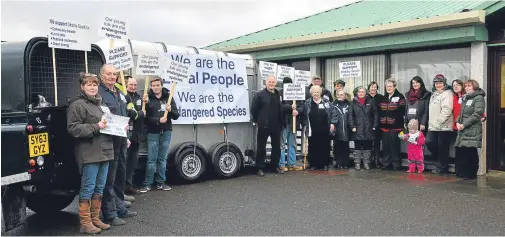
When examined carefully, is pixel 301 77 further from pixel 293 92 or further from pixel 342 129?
pixel 342 129

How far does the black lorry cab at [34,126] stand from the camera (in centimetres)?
487

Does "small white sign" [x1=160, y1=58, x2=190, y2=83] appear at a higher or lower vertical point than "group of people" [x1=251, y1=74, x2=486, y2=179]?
higher

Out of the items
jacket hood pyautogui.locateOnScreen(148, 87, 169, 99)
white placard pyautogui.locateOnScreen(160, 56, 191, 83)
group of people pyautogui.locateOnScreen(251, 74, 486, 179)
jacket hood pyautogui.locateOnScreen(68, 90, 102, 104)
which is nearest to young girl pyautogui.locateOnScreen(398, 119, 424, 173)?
group of people pyautogui.locateOnScreen(251, 74, 486, 179)

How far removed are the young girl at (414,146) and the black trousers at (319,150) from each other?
Answer: 156cm

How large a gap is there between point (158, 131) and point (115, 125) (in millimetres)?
2629

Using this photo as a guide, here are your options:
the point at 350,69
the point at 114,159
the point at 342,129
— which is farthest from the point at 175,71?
the point at 350,69

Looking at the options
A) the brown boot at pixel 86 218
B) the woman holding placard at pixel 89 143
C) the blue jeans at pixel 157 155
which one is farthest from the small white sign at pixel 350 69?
the brown boot at pixel 86 218

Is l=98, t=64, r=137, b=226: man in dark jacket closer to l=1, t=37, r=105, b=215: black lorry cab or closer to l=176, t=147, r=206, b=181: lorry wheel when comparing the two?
l=1, t=37, r=105, b=215: black lorry cab

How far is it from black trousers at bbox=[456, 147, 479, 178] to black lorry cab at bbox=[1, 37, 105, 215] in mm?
6930

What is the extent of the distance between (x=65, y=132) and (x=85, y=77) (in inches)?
26.5

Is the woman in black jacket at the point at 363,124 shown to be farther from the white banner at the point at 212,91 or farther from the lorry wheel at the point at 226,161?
the lorry wheel at the point at 226,161

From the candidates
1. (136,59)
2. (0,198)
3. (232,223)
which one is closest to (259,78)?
(136,59)

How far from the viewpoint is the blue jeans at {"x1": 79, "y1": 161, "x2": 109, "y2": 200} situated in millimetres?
5446

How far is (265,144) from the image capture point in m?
9.77
